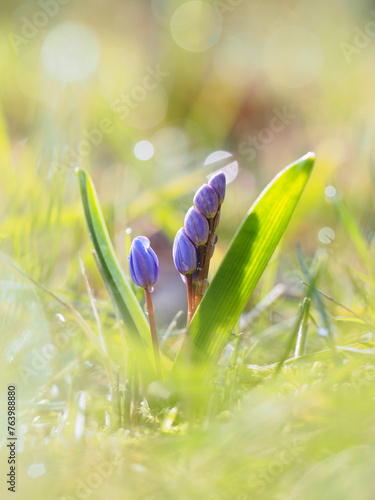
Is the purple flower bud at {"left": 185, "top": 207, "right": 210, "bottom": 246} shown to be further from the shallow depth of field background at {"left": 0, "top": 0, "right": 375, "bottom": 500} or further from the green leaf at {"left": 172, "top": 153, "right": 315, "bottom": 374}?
the shallow depth of field background at {"left": 0, "top": 0, "right": 375, "bottom": 500}

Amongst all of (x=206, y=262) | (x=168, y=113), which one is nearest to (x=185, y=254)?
(x=206, y=262)

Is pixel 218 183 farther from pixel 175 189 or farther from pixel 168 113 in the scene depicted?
pixel 168 113

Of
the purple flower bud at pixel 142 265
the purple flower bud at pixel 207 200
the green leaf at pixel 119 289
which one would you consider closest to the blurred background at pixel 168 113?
the green leaf at pixel 119 289

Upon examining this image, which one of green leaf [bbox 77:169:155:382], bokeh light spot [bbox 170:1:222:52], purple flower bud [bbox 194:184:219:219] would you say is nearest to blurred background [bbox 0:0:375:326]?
bokeh light spot [bbox 170:1:222:52]

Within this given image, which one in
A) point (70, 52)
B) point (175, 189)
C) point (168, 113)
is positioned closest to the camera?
point (175, 189)

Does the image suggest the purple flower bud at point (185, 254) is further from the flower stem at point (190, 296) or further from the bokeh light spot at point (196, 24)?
the bokeh light spot at point (196, 24)
